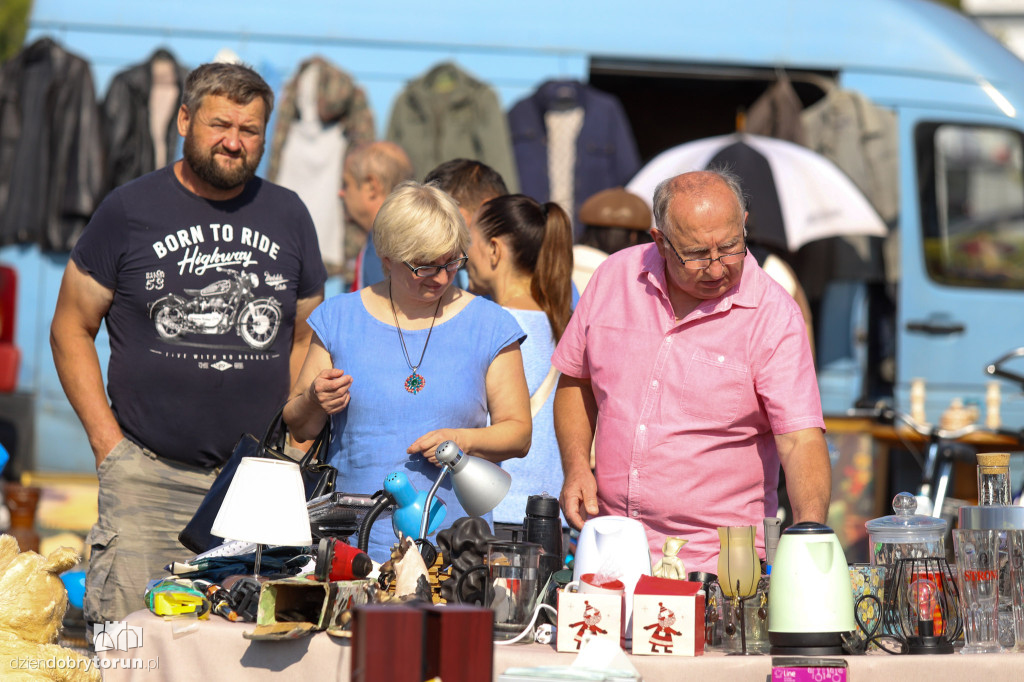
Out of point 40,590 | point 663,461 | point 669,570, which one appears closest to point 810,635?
point 669,570

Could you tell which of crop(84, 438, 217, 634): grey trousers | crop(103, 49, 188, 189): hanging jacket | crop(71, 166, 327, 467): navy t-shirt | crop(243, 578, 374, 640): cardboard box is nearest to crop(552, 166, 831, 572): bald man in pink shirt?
crop(243, 578, 374, 640): cardboard box

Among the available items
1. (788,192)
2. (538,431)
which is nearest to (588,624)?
(538,431)

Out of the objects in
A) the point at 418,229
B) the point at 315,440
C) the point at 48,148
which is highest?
the point at 48,148

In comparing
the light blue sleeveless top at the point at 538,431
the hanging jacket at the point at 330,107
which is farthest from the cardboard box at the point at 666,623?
the hanging jacket at the point at 330,107

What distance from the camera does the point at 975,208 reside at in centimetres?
587

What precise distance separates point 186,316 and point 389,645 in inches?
68.1

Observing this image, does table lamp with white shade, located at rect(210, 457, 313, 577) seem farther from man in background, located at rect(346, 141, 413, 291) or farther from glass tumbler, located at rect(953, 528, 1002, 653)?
man in background, located at rect(346, 141, 413, 291)

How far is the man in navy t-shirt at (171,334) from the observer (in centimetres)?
325

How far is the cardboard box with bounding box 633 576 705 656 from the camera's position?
2158mm

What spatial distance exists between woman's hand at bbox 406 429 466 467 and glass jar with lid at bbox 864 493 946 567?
3.08 ft

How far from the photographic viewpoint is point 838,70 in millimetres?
5902

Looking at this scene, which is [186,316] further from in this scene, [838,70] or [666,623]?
[838,70]

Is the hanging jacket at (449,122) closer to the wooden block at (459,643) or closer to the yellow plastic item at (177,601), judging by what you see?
the yellow plastic item at (177,601)

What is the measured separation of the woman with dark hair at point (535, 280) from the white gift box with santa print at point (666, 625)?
119 cm
